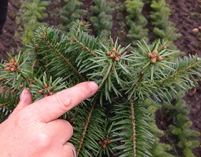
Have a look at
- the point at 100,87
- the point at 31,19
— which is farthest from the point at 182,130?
the point at 31,19

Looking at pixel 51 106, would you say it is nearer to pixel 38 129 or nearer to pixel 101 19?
pixel 38 129

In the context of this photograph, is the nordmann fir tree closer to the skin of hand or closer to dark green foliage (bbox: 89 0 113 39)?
the skin of hand

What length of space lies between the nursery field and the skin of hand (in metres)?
1.39

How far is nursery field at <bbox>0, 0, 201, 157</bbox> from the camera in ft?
6.86

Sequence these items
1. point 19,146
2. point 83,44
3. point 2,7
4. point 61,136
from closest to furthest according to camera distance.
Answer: point 19,146, point 61,136, point 83,44, point 2,7

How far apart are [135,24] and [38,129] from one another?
2066 mm

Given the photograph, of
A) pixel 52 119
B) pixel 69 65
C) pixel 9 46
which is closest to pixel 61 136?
pixel 52 119

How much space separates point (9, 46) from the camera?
8.29ft

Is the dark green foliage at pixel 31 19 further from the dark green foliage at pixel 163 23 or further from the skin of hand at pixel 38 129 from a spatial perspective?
the dark green foliage at pixel 163 23

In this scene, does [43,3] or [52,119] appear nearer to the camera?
[52,119]

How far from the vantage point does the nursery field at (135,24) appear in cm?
209

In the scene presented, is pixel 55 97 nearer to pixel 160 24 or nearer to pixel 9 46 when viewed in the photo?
pixel 160 24

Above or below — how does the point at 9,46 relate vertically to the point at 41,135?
below

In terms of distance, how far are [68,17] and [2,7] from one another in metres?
0.84
